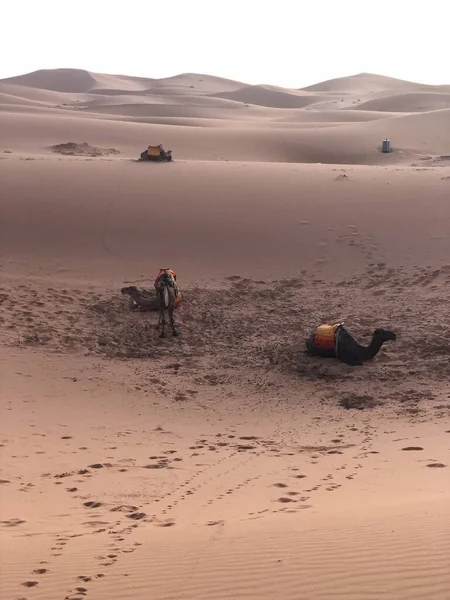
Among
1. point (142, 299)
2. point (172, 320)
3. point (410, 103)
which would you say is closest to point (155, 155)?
point (142, 299)

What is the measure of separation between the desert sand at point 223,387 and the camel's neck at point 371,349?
0.46 feet

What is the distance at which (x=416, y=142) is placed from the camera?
34.4 m

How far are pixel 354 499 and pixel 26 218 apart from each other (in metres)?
12.7

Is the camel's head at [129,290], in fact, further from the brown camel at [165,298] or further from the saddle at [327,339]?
the saddle at [327,339]

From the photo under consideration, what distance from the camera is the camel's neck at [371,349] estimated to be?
1053cm

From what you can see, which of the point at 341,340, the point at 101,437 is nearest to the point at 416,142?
the point at 341,340

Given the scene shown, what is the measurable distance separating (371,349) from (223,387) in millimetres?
2117

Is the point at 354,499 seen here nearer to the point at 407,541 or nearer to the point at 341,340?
the point at 407,541

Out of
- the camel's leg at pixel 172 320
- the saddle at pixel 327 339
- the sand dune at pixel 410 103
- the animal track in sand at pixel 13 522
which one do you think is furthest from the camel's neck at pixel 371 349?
the sand dune at pixel 410 103

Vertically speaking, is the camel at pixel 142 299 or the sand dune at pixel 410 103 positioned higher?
the sand dune at pixel 410 103

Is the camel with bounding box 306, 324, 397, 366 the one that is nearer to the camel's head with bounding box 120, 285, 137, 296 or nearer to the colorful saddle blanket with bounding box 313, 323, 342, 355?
Result: the colorful saddle blanket with bounding box 313, 323, 342, 355

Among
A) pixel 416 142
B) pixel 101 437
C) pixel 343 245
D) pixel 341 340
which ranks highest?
pixel 416 142

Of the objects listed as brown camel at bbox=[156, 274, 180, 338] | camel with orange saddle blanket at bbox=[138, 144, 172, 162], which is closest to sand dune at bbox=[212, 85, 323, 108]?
camel with orange saddle blanket at bbox=[138, 144, 172, 162]

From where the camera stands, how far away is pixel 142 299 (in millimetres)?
12688
